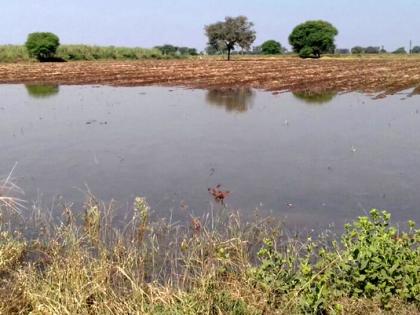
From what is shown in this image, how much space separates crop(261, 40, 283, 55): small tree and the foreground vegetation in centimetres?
9586

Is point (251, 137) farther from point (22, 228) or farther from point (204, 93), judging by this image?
point (204, 93)

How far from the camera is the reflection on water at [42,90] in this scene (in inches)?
857

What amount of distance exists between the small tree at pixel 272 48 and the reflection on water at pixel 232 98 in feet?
253

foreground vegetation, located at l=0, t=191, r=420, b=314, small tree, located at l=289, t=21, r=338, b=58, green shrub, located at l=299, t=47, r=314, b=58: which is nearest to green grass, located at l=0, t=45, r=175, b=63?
green shrub, located at l=299, t=47, r=314, b=58

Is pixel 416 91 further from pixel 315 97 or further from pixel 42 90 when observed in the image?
pixel 42 90

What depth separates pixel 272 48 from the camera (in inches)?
3844

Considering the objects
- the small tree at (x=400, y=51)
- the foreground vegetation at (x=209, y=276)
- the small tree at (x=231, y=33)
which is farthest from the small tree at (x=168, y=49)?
the foreground vegetation at (x=209, y=276)

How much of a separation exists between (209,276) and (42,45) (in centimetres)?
5671

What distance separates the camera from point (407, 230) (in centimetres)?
589

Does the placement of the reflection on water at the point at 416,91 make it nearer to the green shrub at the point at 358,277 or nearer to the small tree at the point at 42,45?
the green shrub at the point at 358,277

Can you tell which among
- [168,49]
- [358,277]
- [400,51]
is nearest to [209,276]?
[358,277]

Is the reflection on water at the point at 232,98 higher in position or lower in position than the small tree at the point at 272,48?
lower

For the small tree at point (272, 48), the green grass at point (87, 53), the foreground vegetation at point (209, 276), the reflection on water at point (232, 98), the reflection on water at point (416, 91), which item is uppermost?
the small tree at point (272, 48)

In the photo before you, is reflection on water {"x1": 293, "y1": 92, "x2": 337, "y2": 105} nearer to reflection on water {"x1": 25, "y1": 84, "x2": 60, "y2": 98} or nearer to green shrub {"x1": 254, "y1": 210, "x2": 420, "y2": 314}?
reflection on water {"x1": 25, "y1": 84, "x2": 60, "y2": 98}
